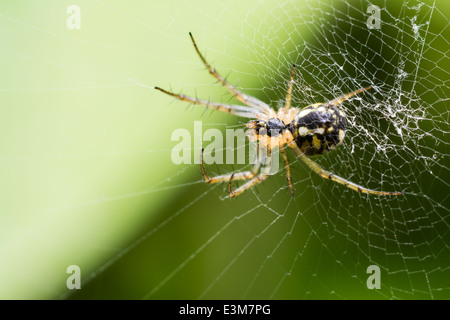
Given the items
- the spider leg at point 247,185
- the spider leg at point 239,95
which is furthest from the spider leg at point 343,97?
the spider leg at point 247,185

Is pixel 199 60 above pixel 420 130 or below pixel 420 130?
above

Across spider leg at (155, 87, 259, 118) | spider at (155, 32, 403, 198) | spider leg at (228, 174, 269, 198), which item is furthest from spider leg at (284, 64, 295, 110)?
spider leg at (228, 174, 269, 198)

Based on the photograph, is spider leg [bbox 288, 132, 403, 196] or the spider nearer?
the spider

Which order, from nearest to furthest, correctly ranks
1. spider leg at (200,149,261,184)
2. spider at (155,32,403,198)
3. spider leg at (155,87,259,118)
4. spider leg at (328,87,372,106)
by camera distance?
spider leg at (155,87,259,118) < spider leg at (200,149,261,184) < spider at (155,32,403,198) < spider leg at (328,87,372,106)

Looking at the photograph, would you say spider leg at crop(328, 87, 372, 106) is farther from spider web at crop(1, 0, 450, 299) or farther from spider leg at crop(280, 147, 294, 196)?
spider leg at crop(280, 147, 294, 196)

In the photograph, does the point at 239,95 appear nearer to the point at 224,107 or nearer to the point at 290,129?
the point at 224,107

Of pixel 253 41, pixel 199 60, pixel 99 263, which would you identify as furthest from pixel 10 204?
pixel 253 41

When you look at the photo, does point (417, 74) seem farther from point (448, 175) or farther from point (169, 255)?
point (169, 255)
